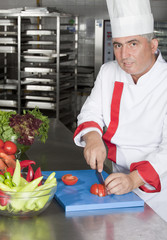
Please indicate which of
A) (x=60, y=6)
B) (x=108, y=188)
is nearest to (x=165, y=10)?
(x=60, y=6)

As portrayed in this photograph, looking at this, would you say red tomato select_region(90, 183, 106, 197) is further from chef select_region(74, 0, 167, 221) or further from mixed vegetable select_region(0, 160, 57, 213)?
mixed vegetable select_region(0, 160, 57, 213)

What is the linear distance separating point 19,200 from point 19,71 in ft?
17.0

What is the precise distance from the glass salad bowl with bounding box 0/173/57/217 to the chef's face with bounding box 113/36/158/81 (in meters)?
0.70

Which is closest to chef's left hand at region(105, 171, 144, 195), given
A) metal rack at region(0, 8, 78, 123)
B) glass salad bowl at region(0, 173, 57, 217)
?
glass salad bowl at region(0, 173, 57, 217)

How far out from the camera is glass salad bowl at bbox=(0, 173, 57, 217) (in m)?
1.25

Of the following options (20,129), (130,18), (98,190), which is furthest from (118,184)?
(130,18)

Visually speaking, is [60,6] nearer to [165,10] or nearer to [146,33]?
[165,10]

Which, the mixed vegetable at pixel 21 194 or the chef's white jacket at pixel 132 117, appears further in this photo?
the chef's white jacket at pixel 132 117

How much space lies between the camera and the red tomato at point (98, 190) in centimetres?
150

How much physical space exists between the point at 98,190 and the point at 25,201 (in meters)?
0.35

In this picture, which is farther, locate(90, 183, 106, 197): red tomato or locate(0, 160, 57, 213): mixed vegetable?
locate(90, 183, 106, 197): red tomato

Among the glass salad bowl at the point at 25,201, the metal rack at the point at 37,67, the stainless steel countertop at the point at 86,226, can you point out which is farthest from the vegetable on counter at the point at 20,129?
the metal rack at the point at 37,67

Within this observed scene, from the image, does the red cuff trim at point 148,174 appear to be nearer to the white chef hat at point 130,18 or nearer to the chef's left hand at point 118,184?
the chef's left hand at point 118,184

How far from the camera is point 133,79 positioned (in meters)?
1.96
